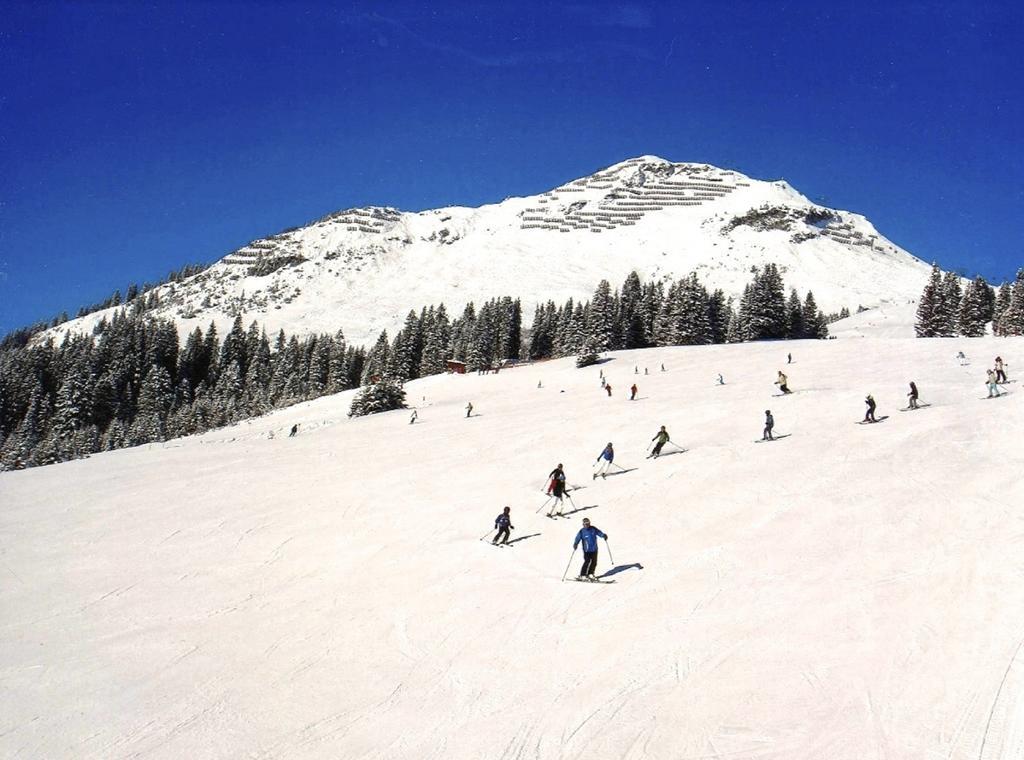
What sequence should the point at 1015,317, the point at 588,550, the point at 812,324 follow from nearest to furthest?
the point at 588,550 < the point at 1015,317 < the point at 812,324

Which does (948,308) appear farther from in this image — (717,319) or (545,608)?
(545,608)

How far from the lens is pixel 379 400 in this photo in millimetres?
44875

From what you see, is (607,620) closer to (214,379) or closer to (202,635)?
(202,635)

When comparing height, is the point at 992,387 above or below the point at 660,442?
above

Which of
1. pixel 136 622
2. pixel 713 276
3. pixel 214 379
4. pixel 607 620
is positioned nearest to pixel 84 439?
pixel 214 379

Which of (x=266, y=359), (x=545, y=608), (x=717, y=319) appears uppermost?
(x=717, y=319)

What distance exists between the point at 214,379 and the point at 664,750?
384ft

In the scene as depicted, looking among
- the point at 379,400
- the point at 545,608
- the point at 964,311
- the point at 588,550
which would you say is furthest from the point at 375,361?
the point at 545,608

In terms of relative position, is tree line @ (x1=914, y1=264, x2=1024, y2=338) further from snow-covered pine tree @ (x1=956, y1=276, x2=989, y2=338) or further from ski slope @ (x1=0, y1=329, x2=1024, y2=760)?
ski slope @ (x1=0, y1=329, x2=1024, y2=760)

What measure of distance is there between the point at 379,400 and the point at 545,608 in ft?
118

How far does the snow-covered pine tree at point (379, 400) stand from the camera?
4466 cm

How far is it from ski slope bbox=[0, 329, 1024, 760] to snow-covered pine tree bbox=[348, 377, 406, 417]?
21851 millimetres

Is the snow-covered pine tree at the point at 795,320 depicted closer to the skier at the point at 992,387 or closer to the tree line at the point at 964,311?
the tree line at the point at 964,311

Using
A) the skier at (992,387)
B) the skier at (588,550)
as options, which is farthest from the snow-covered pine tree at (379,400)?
the skier at (588,550)
